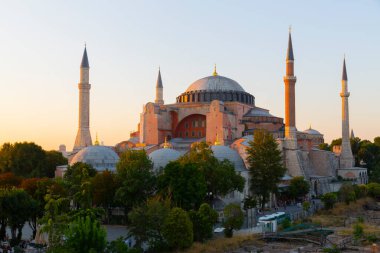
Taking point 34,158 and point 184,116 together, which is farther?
point 184,116

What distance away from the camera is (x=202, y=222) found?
50.7 feet

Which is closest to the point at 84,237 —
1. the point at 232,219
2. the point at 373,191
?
the point at 232,219

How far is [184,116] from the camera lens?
112 ft

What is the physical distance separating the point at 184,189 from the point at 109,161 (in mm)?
9185

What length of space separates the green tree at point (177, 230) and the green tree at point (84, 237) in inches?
99.8

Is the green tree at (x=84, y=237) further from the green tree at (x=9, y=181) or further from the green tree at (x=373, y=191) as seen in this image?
the green tree at (x=373, y=191)

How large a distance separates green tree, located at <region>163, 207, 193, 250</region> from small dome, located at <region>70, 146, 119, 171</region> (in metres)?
11.8

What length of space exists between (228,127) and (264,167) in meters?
8.29

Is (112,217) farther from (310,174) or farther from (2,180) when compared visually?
(310,174)

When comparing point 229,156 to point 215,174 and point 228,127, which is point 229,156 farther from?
point 228,127

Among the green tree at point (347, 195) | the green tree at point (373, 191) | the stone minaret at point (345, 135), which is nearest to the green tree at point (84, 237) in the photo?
the green tree at point (347, 195)

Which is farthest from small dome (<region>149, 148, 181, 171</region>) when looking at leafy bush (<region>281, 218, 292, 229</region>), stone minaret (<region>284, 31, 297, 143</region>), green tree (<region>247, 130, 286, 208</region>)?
stone minaret (<region>284, 31, 297, 143</region>)

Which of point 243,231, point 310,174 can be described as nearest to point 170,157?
point 243,231

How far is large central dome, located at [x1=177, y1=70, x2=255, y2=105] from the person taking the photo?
116 ft
